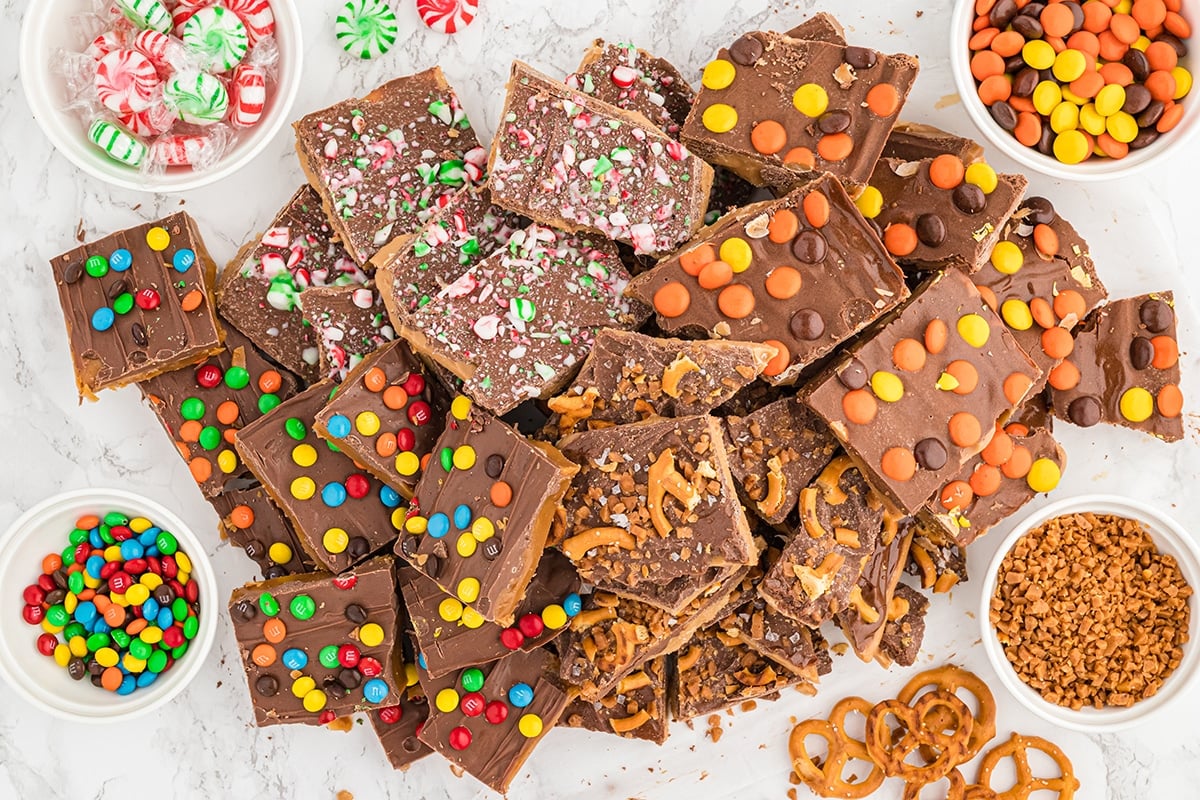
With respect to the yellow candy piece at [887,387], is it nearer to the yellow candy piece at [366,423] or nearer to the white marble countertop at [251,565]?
the white marble countertop at [251,565]

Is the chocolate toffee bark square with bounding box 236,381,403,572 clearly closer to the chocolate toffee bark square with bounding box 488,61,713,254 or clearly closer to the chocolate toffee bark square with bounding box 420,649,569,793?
the chocolate toffee bark square with bounding box 420,649,569,793

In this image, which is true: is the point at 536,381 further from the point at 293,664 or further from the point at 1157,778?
the point at 1157,778

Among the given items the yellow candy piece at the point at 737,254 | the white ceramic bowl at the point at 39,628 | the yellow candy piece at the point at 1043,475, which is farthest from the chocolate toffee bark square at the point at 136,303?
the yellow candy piece at the point at 1043,475

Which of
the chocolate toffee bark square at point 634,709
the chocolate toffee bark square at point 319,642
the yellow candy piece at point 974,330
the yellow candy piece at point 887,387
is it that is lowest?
the chocolate toffee bark square at point 634,709

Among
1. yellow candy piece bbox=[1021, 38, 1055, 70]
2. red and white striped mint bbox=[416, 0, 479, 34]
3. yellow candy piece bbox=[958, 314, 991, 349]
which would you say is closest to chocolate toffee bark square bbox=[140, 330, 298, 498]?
red and white striped mint bbox=[416, 0, 479, 34]

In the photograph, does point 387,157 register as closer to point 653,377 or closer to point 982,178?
point 653,377

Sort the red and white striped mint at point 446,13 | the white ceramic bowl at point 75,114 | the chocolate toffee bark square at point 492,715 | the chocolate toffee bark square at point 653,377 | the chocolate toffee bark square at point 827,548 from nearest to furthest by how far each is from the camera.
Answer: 1. the chocolate toffee bark square at point 653,377
2. the chocolate toffee bark square at point 827,548
3. the white ceramic bowl at point 75,114
4. the chocolate toffee bark square at point 492,715
5. the red and white striped mint at point 446,13
